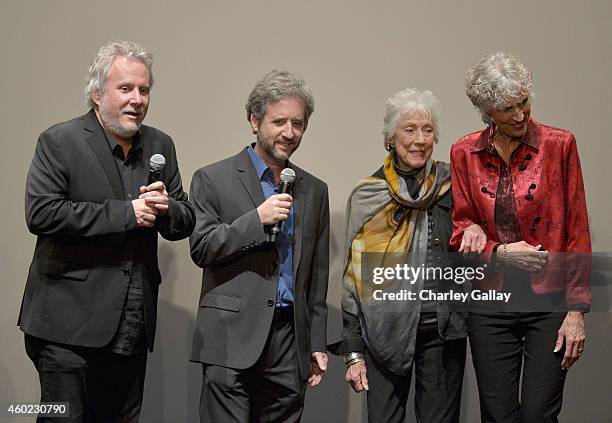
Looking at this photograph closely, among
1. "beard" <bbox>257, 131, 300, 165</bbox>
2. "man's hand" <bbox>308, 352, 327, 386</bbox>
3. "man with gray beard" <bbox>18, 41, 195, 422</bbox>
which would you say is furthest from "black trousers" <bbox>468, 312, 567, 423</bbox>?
"man with gray beard" <bbox>18, 41, 195, 422</bbox>

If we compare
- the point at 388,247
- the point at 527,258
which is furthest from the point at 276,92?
the point at 527,258

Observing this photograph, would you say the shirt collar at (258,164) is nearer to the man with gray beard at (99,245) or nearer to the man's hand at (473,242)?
the man with gray beard at (99,245)

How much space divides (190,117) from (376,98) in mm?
901

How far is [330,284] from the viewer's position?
399 cm

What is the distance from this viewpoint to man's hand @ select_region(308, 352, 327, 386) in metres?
2.98

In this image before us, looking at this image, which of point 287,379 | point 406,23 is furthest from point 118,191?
point 406,23

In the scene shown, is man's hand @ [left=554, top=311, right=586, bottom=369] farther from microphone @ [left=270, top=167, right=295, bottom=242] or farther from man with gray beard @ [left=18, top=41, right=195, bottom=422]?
man with gray beard @ [left=18, top=41, right=195, bottom=422]

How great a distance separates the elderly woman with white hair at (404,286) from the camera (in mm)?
3037

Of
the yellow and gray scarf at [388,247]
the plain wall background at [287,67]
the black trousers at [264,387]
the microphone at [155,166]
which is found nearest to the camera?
the microphone at [155,166]

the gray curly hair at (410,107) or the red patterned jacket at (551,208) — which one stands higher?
the gray curly hair at (410,107)

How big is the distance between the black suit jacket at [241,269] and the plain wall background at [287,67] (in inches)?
37.2

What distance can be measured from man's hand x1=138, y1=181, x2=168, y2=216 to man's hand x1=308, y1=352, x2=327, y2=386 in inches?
31.7

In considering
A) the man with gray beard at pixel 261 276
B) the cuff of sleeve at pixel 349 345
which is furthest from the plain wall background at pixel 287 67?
the man with gray beard at pixel 261 276

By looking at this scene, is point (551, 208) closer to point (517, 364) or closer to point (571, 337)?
point (571, 337)
